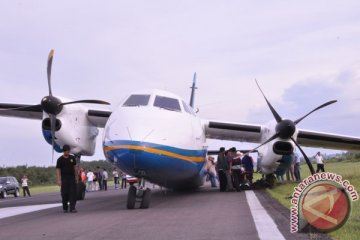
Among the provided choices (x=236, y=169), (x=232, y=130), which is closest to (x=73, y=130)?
(x=236, y=169)

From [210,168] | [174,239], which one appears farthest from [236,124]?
[174,239]

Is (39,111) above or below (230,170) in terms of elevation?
above

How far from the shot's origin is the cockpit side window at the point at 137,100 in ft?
40.4

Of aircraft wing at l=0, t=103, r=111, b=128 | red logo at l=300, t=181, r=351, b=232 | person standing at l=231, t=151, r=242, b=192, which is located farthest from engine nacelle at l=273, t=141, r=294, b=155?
red logo at l=300, t=181, r=351, b=232

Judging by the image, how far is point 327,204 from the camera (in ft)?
17.3

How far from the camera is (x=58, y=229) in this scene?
7.75 metres

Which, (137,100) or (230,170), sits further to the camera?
(230,170)

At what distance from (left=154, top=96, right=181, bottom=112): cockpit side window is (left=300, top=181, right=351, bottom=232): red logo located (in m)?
7.35

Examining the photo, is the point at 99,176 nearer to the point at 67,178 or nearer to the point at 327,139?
the point at 327,139

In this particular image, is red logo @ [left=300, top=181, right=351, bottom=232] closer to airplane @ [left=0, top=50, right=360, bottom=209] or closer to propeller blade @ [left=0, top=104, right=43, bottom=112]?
airplane @ [left=0, top=50, right=360, bottom=209]

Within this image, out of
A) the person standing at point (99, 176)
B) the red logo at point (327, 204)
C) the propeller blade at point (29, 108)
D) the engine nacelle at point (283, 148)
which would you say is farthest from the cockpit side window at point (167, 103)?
the person standing at point (99, 176)

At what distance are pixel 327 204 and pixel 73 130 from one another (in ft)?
41.6

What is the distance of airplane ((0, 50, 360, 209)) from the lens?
426 inches

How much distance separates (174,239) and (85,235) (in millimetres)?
1395
